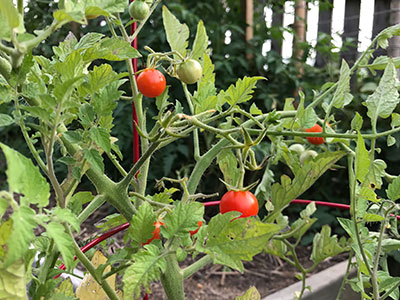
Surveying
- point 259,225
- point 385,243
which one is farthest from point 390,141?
point 259,225

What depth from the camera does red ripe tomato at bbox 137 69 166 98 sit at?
547mm

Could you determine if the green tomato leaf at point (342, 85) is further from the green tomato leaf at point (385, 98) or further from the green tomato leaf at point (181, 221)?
the green tomato leaf at point (181, 221)

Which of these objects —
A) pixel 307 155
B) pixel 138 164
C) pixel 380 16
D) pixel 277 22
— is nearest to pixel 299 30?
pixel 277 22

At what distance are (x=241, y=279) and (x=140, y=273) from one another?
1.37m

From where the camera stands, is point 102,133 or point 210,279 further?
point 210,279

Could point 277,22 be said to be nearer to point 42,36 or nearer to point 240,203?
point 240,203

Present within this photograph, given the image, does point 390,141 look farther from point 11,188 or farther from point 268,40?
point 268,40

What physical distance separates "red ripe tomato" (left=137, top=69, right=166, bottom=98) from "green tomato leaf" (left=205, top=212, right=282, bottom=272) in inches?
9.0

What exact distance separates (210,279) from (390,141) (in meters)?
1.21

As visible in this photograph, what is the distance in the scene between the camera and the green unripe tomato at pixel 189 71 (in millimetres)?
501

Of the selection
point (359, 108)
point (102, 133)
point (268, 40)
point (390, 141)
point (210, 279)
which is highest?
point (102, 133)

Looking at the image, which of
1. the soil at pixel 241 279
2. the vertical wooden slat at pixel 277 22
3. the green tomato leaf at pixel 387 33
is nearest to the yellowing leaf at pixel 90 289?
the green tomato leaf at pixel 387 33

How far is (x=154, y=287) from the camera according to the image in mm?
1609

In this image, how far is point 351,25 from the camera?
2.32 metres
